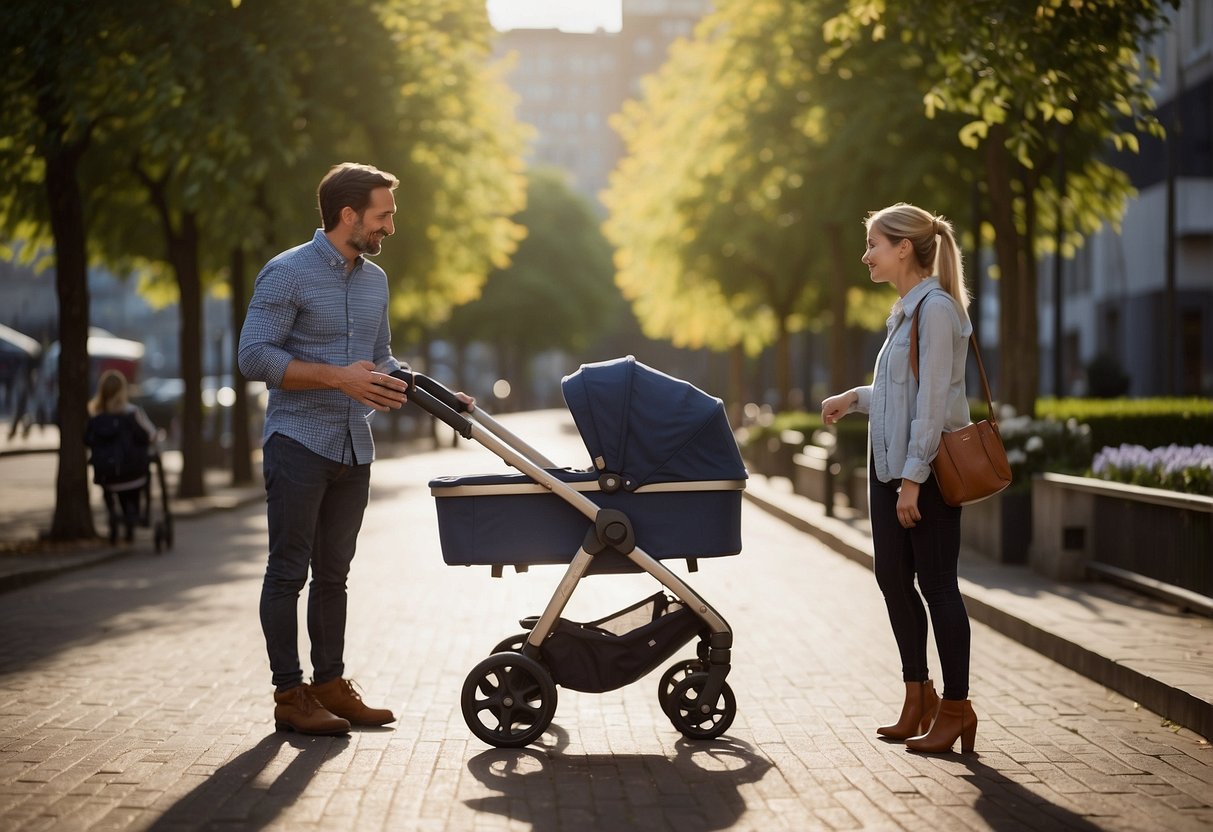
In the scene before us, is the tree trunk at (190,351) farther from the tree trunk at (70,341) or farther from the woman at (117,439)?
Answer: the woman at (117,439)

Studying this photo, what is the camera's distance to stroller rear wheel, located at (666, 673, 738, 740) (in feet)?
21.4

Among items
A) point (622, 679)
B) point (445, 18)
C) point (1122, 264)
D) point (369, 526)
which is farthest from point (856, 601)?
point (1122, 264)

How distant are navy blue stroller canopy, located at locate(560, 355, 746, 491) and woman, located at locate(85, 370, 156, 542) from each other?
31.1 feet

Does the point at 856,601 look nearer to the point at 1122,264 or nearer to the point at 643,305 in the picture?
the point at 643,305

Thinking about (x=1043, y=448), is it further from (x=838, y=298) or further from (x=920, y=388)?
(x=838, y=298)

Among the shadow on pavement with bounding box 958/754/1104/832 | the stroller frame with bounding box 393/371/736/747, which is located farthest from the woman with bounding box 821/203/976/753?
the stroller frame with bounding box 393/371/736/747

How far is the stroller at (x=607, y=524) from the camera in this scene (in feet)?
20.5

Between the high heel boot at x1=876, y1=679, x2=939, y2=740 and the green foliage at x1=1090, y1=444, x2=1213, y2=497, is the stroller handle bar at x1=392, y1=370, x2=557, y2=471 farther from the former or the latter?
the green foliage at x1=1090, y1=444, x2=1213, y2=497

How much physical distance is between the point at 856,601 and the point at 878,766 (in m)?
5.65

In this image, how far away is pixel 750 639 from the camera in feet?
31.8

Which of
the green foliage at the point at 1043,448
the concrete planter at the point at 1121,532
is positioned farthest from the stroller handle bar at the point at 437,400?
the green foliage at the point at 1043,448

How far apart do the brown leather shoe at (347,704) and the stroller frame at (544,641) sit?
595 mm

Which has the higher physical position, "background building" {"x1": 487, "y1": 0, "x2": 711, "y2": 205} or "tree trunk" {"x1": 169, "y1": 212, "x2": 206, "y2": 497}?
"background building" {"x1": 487, "y1": 0, "x2": 711, "y2": 205}

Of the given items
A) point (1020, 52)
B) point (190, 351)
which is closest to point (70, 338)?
point (190, 351)
